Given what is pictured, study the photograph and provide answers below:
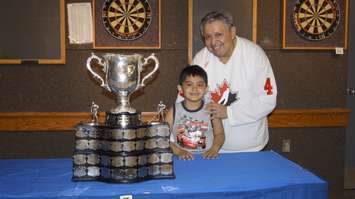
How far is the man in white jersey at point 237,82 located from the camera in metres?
2.57

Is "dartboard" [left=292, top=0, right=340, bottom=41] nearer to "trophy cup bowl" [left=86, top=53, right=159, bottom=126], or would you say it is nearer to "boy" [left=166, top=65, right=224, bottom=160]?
"boy" [left=166, top=65, right=224, bottom=160]

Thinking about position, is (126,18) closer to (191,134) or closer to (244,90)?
(244,90)

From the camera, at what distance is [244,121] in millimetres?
2592

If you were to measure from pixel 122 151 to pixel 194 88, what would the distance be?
2.38 feet

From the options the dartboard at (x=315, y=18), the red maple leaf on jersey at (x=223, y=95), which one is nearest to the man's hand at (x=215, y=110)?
the red maple leaf on jersey at (x=223, y=95)

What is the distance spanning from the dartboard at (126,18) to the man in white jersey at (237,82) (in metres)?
1.32

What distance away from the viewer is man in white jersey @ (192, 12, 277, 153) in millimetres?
2566

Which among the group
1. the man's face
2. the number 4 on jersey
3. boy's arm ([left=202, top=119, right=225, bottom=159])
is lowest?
boy's arm ([left=202, top=119, right=225, bottom=159])

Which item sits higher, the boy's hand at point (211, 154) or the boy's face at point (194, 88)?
the boy's face at point (194, 88)

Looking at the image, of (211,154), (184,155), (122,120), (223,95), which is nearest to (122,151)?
(122,120)

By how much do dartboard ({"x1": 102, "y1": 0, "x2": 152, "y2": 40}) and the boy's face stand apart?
5.27 feet

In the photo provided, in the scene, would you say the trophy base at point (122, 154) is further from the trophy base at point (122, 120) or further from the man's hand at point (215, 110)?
the man's hand at point (215, 110)

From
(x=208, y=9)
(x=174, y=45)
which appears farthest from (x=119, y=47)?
(x=208, y=9)

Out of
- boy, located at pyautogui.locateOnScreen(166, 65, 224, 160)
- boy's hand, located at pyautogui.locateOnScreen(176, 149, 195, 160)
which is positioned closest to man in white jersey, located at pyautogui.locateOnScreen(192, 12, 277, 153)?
boy, located at pyautogui.locateOnScreen(166, 65, 224, 160)
